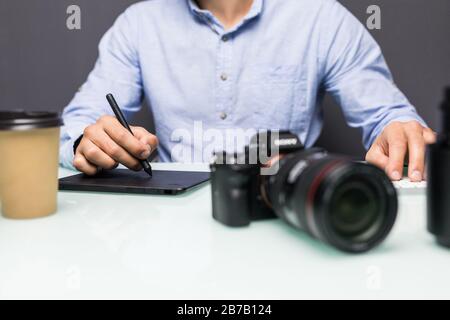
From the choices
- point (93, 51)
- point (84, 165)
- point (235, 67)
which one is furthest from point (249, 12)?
point (84, 165)

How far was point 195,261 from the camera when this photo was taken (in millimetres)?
396

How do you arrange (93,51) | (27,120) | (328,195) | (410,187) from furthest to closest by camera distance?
(93,51) → (410,187) → (27,120) → (328,195)

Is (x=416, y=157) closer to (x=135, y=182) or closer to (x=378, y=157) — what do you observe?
(x=378, y=157)

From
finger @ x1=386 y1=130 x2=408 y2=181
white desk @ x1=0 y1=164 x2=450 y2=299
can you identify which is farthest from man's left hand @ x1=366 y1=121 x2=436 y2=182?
white desk @ x1=0 y1=164 x2=450 y2=299

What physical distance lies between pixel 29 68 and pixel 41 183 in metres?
1.14

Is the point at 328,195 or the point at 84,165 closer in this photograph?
the point at 328,195

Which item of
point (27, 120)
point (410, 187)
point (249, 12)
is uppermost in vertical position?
point (249, 12)

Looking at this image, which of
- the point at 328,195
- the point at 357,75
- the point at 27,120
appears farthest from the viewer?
the point at 357,75

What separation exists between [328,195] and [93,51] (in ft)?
4.11

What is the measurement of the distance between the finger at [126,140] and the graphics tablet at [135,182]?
0.12 ft

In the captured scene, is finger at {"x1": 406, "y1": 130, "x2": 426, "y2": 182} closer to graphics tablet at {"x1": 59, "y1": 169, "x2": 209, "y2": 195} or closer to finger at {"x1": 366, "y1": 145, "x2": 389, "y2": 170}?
finger at {"x1": 366, "y1": 145, "x2": 389, "y2": 170}

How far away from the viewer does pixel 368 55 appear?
1.19m

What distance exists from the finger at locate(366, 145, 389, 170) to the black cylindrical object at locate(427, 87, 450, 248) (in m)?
0.30

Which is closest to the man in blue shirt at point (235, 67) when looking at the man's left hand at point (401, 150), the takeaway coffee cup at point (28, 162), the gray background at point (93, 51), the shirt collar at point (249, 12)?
the shirt collar at point (249, 12)
